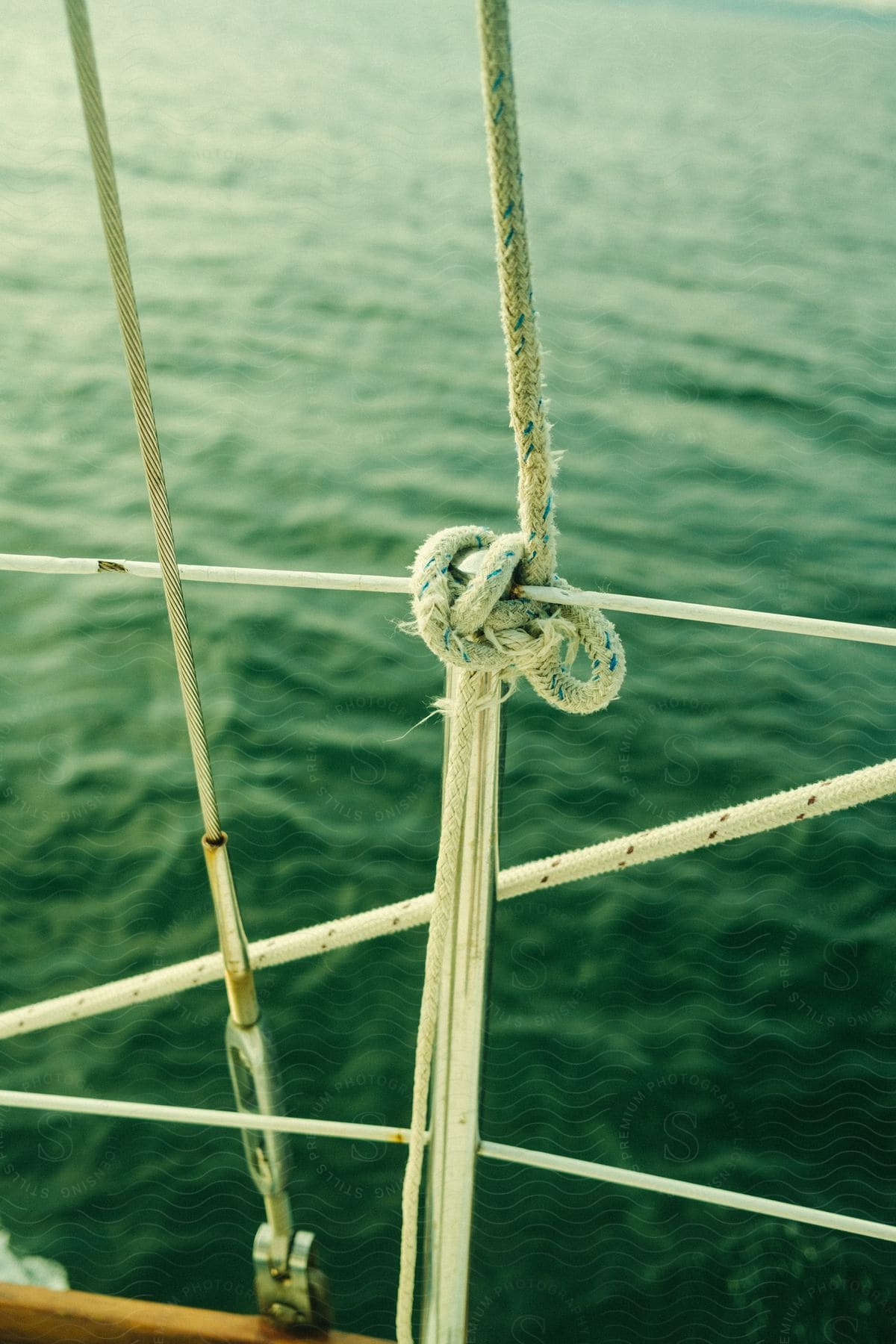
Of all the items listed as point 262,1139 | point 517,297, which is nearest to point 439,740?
point 262,1139

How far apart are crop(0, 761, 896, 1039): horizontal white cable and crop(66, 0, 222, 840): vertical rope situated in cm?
44

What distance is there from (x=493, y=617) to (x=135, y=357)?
407 mm

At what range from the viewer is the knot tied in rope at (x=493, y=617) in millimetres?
1068

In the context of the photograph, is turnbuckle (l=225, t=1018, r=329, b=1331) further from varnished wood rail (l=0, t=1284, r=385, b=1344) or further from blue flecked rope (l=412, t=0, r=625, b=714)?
blue flecked rope (l=412, t=0, r=625, b=714)

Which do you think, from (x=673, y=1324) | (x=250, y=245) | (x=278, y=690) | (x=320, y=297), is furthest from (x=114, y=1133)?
(x=250, y=245)

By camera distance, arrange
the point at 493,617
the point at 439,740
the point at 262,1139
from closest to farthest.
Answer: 1. the point at 493,617
2. the point at 262,1139
3. the point at 439,740

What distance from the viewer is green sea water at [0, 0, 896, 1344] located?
7.73 feet

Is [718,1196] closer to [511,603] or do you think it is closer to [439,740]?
[511,603]

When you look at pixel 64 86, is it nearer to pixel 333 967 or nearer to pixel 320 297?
pixel 320 297

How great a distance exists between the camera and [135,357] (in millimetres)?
961

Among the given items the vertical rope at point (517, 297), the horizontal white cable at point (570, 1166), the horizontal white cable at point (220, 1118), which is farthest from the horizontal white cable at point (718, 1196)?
the vertical rope at point (517, 297)

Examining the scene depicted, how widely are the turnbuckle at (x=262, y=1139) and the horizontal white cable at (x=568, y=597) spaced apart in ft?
0.98

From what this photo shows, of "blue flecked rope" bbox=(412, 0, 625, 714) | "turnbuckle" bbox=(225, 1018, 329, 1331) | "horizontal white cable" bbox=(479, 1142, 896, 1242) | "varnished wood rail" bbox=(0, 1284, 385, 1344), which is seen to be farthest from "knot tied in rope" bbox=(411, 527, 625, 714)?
"varnished wood rail" bbox=(0, 1284, 385, 1344)

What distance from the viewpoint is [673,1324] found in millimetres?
2189
